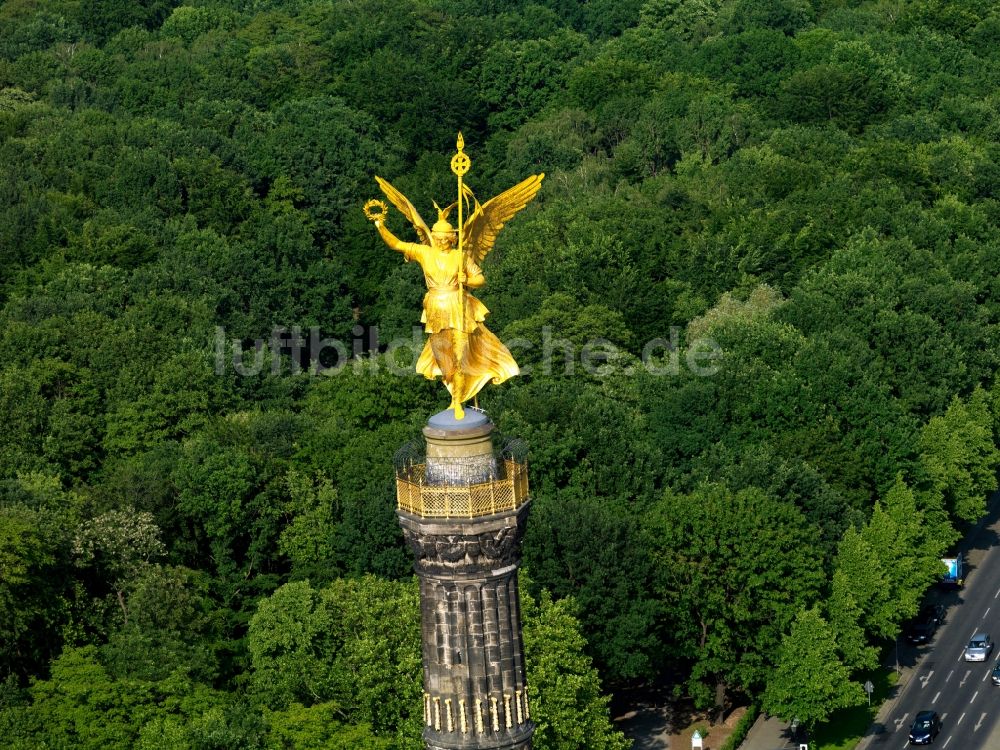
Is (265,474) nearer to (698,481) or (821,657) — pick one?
(698,481)

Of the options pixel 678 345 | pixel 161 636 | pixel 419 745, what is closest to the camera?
pixel 419 745


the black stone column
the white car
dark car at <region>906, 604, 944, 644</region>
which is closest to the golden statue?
the black stone column

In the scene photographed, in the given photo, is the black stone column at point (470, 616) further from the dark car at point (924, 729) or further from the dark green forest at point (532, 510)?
the dark car at point (924, 729)

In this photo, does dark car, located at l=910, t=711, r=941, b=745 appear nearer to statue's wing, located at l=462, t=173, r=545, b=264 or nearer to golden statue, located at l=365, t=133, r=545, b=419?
statue's wing, located at l=462, t=173, r=545, b=264

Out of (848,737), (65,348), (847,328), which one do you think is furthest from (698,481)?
(65,348)

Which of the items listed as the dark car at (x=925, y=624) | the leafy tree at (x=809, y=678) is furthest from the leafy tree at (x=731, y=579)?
the dark car at (x=925, y=624)
